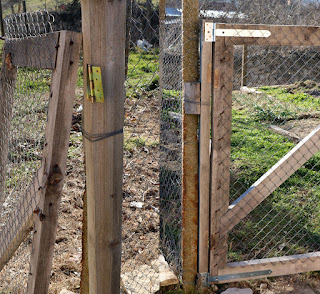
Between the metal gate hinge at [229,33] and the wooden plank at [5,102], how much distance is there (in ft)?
3.95

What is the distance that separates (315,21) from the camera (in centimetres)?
1088

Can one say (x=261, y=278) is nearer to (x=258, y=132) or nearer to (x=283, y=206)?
(x=283, y=206)

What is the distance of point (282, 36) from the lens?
7.48 feet

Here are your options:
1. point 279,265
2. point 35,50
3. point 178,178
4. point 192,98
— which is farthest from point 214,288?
point 35,50

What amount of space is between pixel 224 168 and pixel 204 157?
0.17 meters

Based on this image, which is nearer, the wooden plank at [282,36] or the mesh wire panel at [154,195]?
the wooden plank at [282,36]

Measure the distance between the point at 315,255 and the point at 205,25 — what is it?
6.46ft

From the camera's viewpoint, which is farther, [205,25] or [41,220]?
[205,25]

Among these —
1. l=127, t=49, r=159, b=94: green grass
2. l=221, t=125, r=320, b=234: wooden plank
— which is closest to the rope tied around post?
l=221, t=125, r=320, b=234: wooden plank

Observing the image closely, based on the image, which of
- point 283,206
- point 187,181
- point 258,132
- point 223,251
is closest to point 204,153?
point 187,181

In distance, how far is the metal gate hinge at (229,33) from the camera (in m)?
2.17

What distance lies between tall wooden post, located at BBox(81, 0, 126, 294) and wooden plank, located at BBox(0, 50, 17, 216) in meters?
1.02

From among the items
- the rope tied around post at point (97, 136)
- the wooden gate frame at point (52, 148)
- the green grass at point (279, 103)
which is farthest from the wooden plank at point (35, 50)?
the green grass at point (279, 103)

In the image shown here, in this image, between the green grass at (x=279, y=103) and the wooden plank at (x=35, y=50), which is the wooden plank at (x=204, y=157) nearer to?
the wooden plank at (x=35, y=50)
